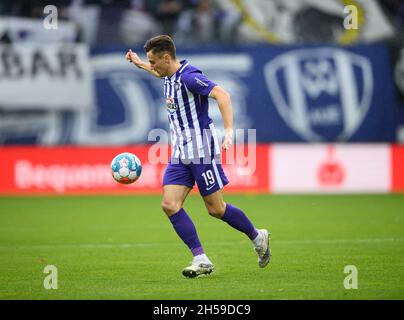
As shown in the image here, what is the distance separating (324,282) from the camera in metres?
8.45

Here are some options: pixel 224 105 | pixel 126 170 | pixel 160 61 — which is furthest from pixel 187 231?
pixel 160 61

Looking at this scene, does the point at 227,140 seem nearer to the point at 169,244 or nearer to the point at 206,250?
the point at 206,250

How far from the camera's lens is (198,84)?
29.5 feet

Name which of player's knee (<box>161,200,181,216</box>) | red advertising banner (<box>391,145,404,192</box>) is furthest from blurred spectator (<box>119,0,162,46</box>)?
player's knee (<box>161,200,181,216</box>)

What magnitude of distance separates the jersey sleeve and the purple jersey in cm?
2

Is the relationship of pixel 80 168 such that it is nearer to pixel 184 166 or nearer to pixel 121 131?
pixel 121 131

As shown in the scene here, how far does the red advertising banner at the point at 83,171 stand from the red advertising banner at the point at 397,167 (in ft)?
9.03

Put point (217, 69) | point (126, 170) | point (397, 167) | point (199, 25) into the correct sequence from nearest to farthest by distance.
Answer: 1. point (126, 170)
2. point (397, 167)
3. point (217, 69)
4. point (199, 25)

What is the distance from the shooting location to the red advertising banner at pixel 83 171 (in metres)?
21.0

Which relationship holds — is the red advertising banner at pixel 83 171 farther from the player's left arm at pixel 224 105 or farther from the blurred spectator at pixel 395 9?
the player's left arm at pixel 224 105

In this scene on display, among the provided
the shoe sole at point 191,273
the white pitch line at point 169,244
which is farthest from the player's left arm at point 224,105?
the white pitch line at point 169,244

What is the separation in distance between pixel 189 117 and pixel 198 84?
362 millimetres

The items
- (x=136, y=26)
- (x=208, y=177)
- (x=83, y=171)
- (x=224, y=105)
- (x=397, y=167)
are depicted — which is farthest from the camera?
(x=136, y=26)
